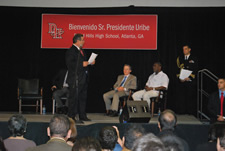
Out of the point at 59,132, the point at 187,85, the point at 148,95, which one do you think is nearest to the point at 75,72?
the point at 148,95

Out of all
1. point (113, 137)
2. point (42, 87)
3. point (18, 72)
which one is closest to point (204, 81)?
point (42, 87)

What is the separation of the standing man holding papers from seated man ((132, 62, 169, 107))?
1.10 ft

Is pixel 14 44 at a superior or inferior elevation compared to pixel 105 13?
inferior

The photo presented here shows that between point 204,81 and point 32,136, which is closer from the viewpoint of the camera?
point 32,136

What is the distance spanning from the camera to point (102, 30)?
26.3ft

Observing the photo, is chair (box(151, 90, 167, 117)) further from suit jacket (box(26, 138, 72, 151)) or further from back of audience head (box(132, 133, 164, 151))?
back of audience head (box(132, 133, 164, 151))

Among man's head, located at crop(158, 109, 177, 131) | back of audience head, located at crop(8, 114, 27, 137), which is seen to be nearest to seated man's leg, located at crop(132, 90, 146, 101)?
man's head, located at crop(158, 109, 177, 131)

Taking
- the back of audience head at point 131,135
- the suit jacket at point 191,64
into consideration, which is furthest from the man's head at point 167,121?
the suit jacket at point 191,64

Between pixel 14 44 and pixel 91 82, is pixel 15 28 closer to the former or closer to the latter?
pixel 14 44

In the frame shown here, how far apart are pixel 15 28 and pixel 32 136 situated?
4.64m

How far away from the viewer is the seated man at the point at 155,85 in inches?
278

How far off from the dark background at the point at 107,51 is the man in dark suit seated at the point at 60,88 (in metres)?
0.50

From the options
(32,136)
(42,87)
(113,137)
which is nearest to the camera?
(113,137)

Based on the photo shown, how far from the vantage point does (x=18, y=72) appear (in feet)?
27.1
